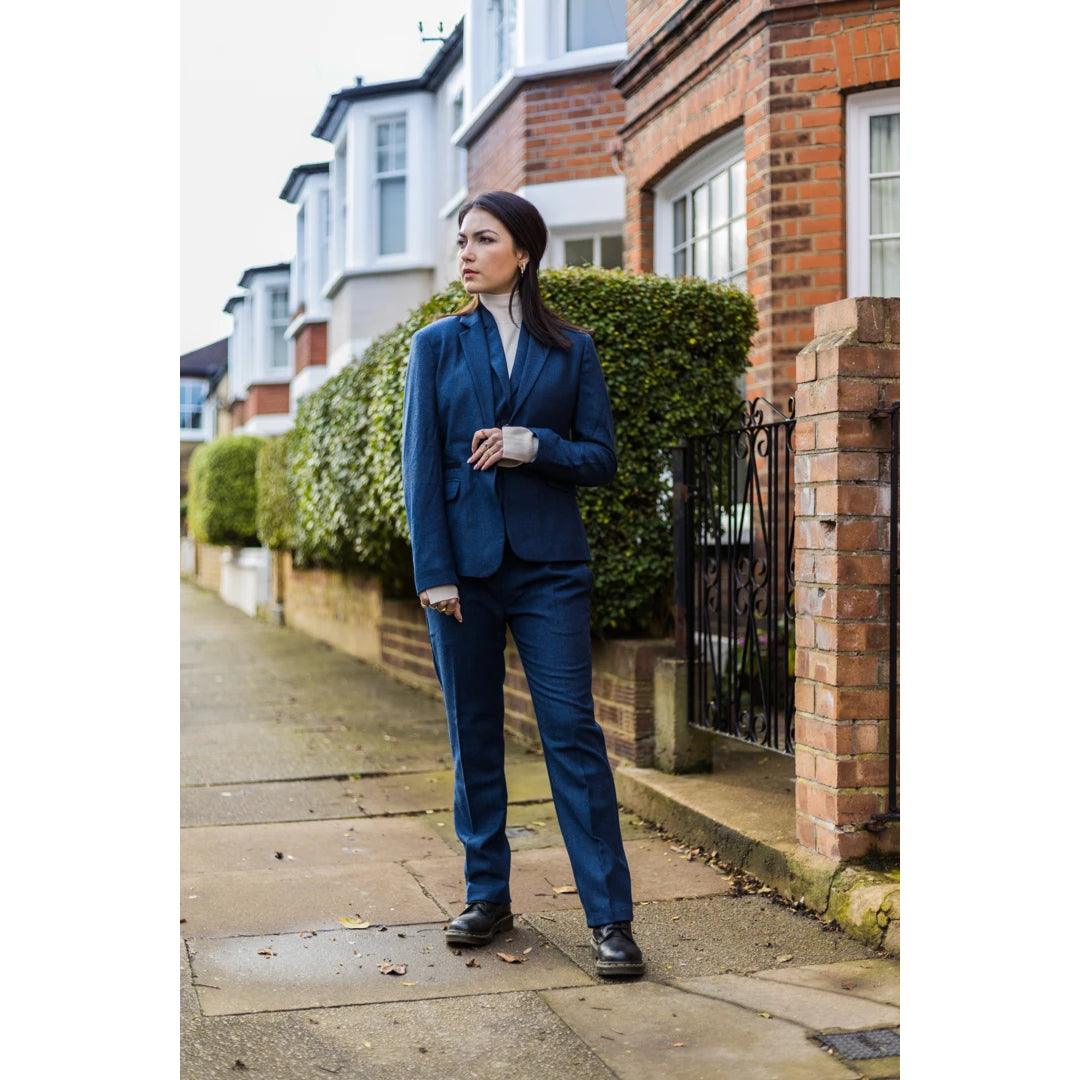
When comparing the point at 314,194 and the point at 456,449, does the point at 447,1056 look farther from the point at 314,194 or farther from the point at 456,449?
the point at 314,194

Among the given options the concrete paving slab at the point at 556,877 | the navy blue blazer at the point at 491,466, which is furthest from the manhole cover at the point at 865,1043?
the navy blue blazer at the point at 491,466

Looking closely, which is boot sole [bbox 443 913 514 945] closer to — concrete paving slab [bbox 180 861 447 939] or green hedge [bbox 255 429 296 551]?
concrete paving slab [bbox 180 861 447 939]

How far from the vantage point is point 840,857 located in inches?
165

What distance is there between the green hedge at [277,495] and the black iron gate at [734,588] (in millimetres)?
8681

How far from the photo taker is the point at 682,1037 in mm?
3236

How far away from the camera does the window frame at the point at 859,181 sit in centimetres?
769

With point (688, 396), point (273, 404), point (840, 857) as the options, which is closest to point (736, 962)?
point (840, 857)

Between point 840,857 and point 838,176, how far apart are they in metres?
4.62

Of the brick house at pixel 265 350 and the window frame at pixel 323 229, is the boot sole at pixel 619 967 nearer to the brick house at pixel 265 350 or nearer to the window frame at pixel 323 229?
the window frame at pixel 323 229

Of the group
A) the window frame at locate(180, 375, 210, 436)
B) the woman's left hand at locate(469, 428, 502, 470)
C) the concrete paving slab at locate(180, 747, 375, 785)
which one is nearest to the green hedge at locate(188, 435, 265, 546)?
the concrete paving slab at locate(180, 747, 375, 785)

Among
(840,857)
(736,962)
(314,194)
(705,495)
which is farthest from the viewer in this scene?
(314,194)

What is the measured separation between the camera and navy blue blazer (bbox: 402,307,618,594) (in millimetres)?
3818

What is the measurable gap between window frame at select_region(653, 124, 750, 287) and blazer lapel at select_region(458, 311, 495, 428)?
4.63 meters

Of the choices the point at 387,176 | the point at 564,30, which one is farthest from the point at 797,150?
the point at 387,176
